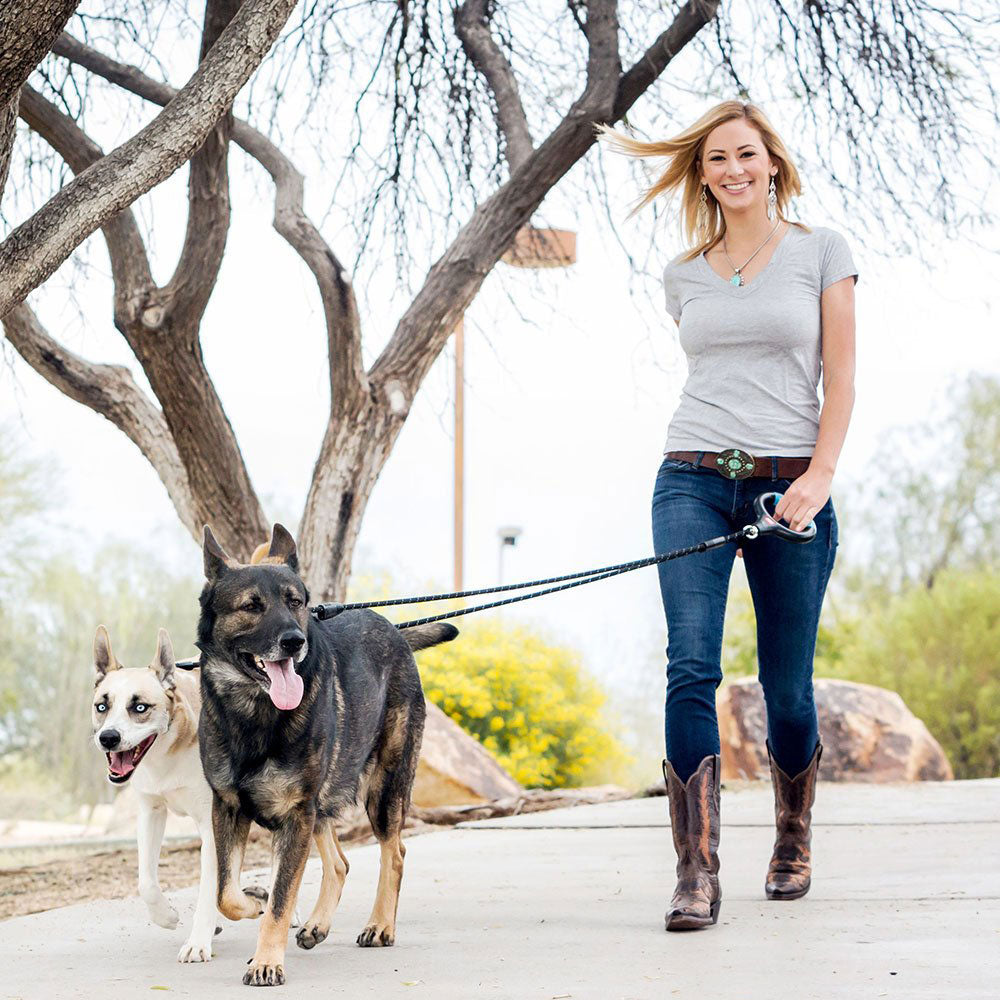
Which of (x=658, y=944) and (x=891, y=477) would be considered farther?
(x=891, y=477)

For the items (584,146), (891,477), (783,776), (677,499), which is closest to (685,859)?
(783,776)

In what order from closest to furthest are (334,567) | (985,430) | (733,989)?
(733,989), (334,567), (985,430)

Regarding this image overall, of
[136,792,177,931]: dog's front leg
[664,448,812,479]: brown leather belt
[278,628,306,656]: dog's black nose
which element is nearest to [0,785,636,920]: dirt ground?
[136,792,177,931]: dog's front leg

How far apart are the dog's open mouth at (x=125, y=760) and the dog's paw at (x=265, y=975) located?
37.5 inches

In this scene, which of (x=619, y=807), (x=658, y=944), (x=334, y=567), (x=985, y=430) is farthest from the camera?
(x=985, y=430)

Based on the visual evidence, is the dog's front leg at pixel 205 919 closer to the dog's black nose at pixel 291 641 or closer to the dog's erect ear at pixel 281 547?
the dog's black nose at pixel 291 641

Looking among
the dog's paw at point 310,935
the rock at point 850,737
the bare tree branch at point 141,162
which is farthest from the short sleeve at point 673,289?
the rock at point 850,737

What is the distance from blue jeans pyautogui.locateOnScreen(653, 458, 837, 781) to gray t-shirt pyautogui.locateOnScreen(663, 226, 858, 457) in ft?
0.40

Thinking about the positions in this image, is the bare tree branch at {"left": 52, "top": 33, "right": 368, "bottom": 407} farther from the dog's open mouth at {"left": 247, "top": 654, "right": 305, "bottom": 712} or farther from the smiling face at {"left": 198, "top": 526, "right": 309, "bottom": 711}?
the dog's open mouth at {"left": 247, "top": 654, "right": 305, "bottom": 712}

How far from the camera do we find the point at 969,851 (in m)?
5.33

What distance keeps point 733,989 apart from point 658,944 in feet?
1.87

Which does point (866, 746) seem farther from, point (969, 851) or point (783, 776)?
point (783, 776)

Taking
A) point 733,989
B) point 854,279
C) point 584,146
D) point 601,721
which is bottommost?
point 601,721

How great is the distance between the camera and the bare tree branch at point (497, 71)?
7887mm
